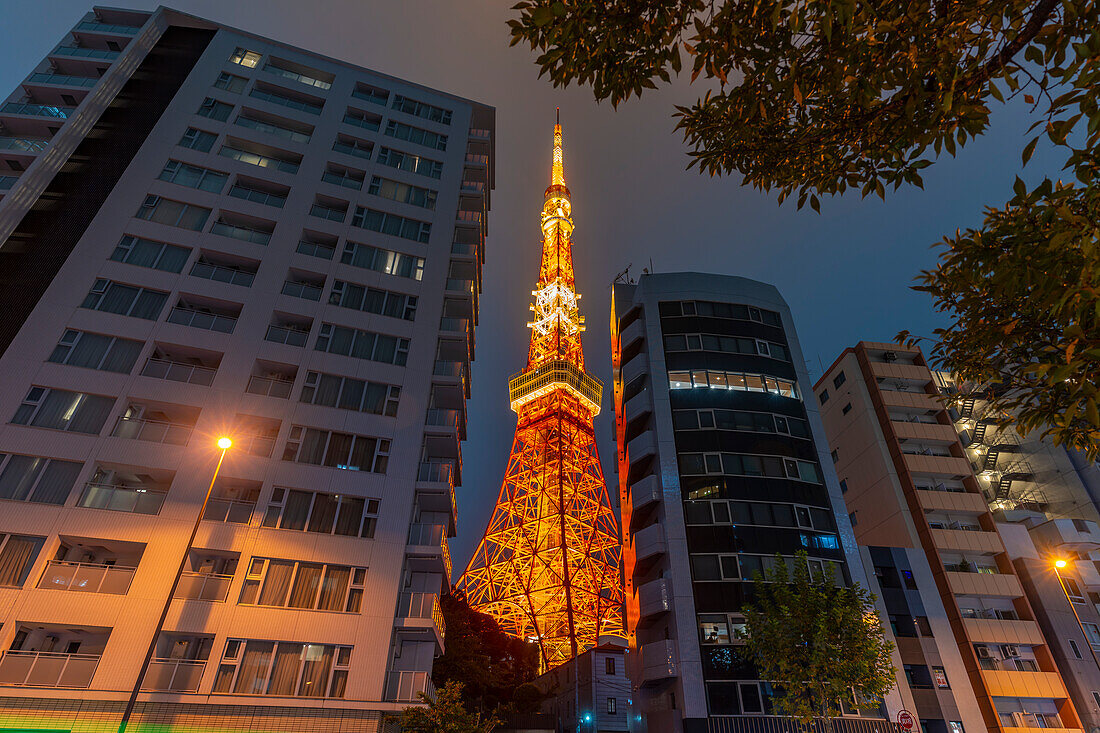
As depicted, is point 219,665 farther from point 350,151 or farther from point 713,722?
point 350,151

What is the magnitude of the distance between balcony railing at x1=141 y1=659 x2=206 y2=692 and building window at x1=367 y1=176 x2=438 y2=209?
71.4 feet

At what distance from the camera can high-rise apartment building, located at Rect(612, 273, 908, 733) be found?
2484 cm

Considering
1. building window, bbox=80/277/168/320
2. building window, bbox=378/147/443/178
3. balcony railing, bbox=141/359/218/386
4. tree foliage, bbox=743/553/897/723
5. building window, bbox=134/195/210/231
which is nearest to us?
tree foliage, bbox=743/553/897/723

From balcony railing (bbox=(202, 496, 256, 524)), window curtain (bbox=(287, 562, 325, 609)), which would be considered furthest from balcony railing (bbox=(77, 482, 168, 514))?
window curtain (bbox=(287, 562, 325, 609))

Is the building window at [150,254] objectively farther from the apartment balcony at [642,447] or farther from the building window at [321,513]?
the apartment balcony at [642,447]

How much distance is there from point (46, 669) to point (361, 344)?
14.3 metres

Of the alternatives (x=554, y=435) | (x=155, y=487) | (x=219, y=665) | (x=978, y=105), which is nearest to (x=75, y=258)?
(x=155, y=487)

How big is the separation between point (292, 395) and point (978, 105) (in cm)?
2268

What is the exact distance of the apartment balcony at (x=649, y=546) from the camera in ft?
92.0

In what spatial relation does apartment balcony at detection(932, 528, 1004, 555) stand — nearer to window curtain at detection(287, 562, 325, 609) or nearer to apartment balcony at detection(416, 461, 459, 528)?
apartment balcony at detection(416, 461, 459, 528)

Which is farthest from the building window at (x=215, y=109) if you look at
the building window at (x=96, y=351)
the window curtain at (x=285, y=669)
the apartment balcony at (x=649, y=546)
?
the apartment balcony at (x=649, y=546)

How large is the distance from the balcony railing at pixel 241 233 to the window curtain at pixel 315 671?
58.5ft

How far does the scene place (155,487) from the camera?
20344mm

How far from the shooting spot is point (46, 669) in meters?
16.0
